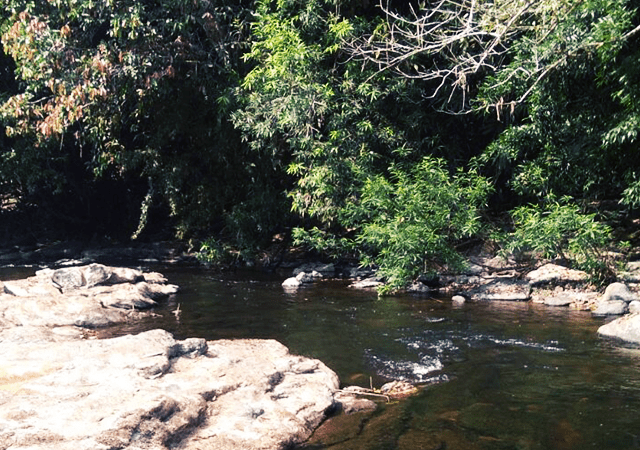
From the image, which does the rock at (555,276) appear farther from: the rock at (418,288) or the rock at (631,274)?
the rock at (418,288)

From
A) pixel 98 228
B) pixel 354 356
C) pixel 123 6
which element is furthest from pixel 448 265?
pixel 98 228

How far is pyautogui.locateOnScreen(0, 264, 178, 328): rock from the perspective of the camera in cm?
874

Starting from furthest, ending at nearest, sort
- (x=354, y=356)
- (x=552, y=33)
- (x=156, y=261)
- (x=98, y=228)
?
(x=98, y=228) < (x=156, y=261) < (x=552, y=33) < (x=354, y=356)

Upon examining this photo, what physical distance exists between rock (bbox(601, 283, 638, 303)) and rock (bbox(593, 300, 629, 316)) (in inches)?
5.6

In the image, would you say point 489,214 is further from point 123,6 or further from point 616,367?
point 123,6

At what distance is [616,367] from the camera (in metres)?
6.52

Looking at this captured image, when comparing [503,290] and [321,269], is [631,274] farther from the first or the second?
[321,269]

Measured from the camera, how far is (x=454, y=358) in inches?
278

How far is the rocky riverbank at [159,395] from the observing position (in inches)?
161

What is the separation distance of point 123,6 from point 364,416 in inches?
414

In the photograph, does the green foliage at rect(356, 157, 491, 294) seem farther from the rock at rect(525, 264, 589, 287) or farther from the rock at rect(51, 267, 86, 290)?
the rock at rect(51, 267, 86, 290)

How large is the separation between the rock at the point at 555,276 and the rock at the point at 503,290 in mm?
166

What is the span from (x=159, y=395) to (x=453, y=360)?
3.51 metres

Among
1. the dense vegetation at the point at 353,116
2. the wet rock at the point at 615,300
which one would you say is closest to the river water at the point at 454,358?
the wet rock at the point at 615,300
